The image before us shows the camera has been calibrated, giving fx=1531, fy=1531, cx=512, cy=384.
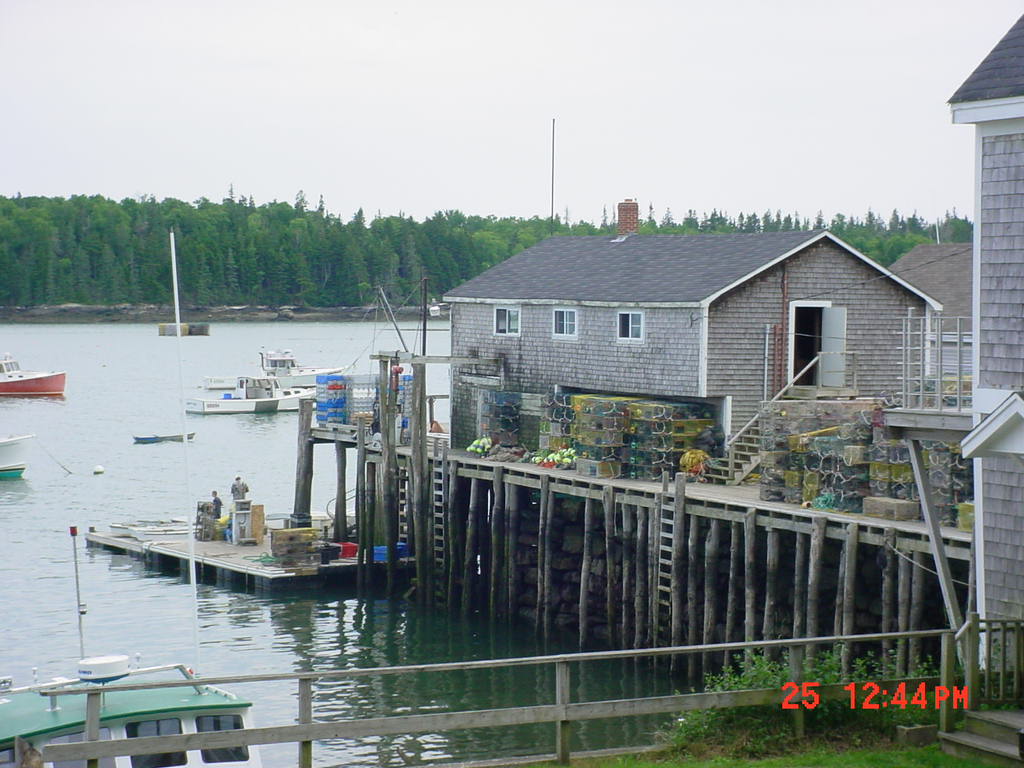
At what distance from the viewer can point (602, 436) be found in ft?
102

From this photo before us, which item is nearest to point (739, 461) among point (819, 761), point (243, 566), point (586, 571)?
point (586, 571)

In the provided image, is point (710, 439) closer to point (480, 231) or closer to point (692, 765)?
point (692, 765)

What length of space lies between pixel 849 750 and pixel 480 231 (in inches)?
7415

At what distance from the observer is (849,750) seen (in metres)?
12.9

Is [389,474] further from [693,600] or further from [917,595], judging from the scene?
[917,595]

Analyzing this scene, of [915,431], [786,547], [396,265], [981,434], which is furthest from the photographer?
[396,265]

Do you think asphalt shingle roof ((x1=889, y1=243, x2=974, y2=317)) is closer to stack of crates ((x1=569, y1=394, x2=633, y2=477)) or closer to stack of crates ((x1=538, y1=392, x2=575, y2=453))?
stack of crates ((x1=538, y1=392, x2=575, y2=453))

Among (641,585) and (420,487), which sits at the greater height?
(420,487)

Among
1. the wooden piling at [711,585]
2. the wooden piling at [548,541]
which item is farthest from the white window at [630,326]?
the wooden piling at [711,585]

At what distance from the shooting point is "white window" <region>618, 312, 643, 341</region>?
32500 mm

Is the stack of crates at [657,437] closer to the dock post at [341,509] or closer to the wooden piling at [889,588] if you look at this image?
the wooden piling at [889,588]

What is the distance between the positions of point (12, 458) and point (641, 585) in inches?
1664

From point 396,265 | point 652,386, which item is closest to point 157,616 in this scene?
point 652,386

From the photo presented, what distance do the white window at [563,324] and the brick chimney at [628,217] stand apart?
500cm
